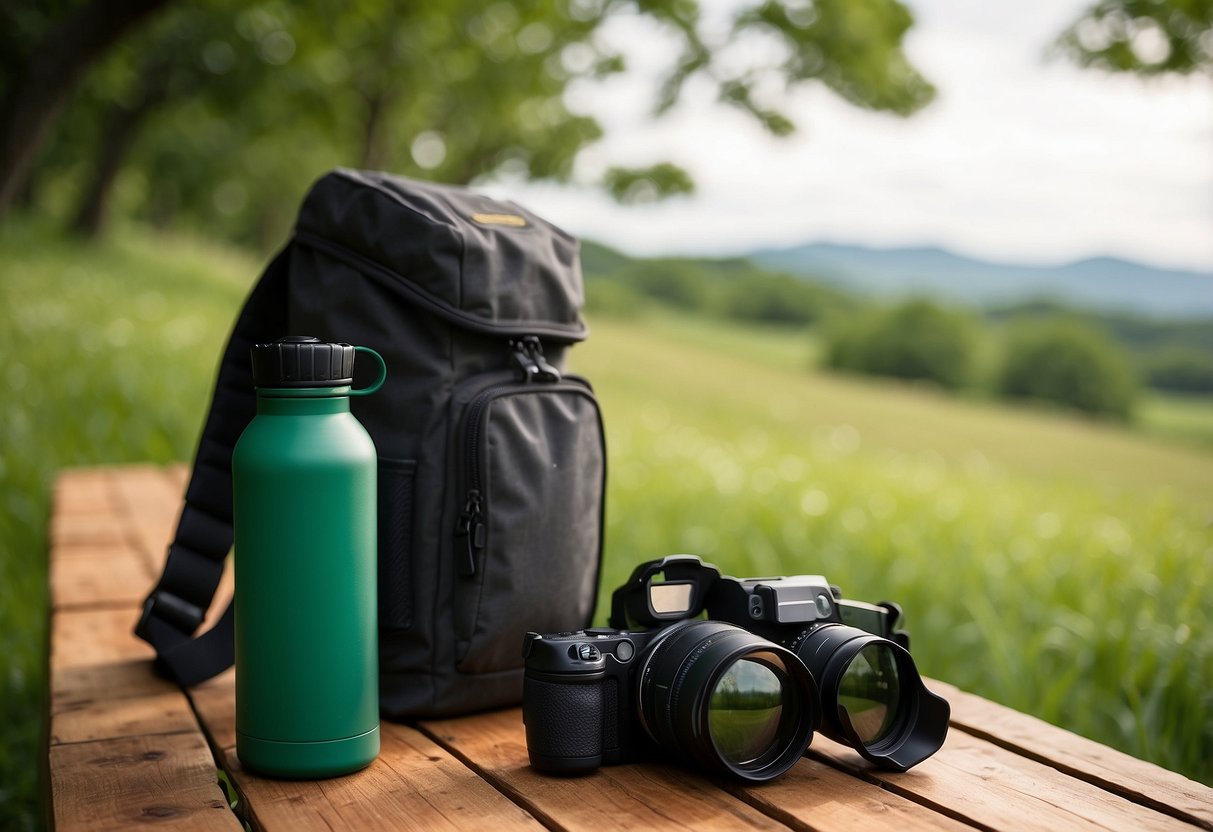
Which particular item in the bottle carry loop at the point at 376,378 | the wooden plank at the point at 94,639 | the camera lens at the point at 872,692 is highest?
the bottle carry loop at the point at 376,378

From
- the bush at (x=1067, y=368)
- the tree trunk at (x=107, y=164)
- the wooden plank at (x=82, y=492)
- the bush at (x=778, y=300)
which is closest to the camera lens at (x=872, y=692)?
the wooden plank at (x=82, y=492)

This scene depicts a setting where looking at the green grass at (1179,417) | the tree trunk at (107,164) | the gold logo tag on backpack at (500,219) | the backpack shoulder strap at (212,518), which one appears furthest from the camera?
the green grass at (1179,417)

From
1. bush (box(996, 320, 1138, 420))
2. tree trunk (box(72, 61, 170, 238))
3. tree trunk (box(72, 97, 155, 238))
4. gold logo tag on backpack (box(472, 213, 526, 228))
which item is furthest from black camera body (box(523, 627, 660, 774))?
bush (box(996, 320, 1138, 420))

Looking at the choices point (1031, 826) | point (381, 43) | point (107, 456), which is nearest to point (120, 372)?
point (107, 456)

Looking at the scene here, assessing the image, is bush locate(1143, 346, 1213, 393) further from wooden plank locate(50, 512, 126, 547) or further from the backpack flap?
the backpack flap

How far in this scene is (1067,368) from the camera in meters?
24.3

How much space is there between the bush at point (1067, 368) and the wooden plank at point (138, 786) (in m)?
21.8

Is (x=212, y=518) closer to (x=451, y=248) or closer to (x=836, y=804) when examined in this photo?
(x=451, y=248)

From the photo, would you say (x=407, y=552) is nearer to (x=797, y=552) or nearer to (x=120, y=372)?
(x=797, y=552)

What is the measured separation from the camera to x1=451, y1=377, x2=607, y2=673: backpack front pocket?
171 cm

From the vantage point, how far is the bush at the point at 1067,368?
2212cm

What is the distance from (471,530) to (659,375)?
1432 cm

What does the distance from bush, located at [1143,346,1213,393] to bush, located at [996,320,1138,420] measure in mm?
867

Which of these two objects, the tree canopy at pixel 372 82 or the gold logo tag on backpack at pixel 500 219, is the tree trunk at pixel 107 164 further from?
the gold logo tag on backpack at pixel 500 219
